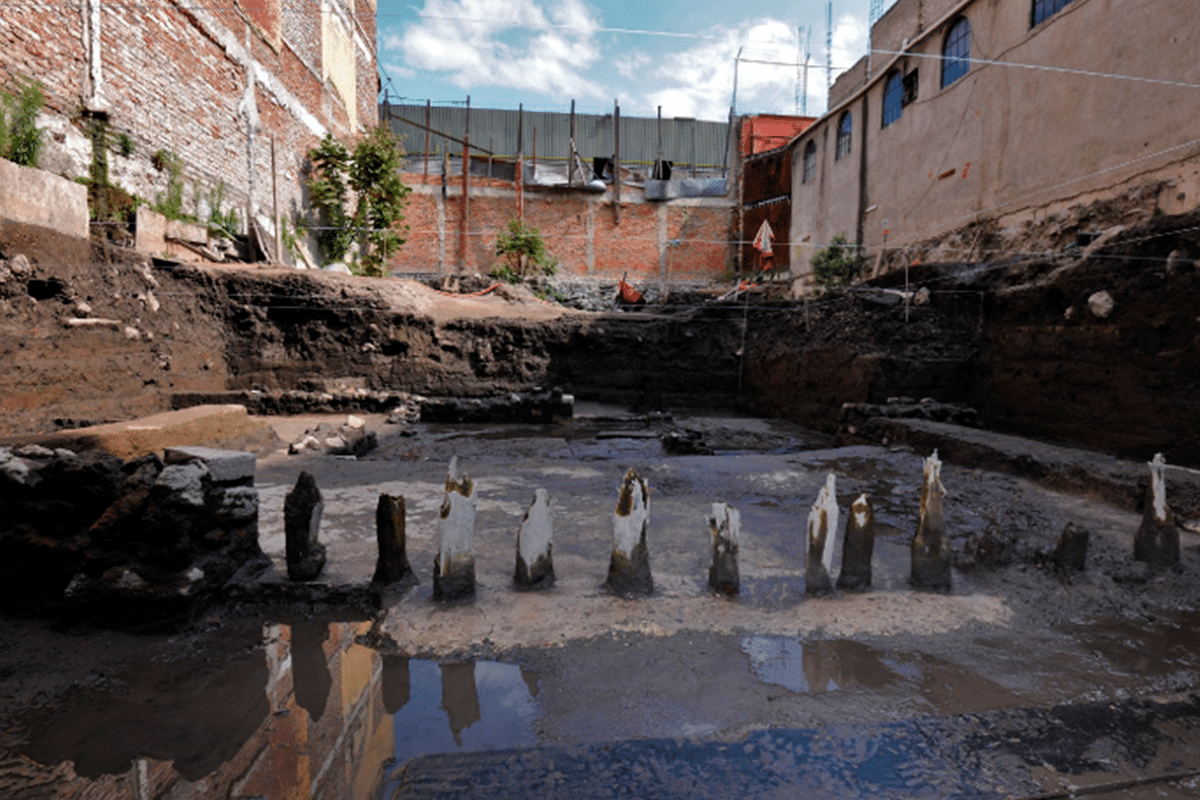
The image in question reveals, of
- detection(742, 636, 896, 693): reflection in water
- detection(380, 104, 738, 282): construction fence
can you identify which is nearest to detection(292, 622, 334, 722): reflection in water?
detection(742, 636, 896, 693): reflection in water

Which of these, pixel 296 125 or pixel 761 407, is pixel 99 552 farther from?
pixel 296 125

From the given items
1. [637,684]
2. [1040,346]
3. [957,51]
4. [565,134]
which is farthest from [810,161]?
[637,684]

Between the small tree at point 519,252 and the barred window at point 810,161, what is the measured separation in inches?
392

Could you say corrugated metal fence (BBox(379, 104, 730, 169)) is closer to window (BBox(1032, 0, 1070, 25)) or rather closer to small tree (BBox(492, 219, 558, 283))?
small tree (BBox(492, 219, 558, 283))

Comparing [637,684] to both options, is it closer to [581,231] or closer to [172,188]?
[172,188]

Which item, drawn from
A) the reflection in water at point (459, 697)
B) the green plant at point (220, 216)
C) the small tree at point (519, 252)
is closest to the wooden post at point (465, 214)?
the small tree at point (519, 252)

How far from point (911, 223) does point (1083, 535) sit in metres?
14.5

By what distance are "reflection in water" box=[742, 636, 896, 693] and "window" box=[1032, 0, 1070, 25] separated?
14.2m

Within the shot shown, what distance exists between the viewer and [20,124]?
306 inches

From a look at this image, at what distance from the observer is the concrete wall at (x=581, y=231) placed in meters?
24.0

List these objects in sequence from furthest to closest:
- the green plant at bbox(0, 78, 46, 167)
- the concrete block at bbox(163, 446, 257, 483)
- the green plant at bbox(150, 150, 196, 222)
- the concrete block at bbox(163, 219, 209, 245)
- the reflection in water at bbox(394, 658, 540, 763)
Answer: the green plant at bbox(150, 150, 196, 222), the concrete block at bbox(163, 219, 209, 245), the green plant at bbox(0, 78, 46, 167), the concrete block at bbox(163, 446, 257, 483), the reflection in water at bbox(394, 658, 540, 763)

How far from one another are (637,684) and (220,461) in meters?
2.21

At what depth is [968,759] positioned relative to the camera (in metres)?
1.65

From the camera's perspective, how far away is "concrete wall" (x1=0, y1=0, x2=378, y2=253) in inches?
345
